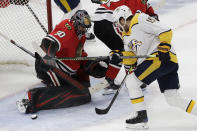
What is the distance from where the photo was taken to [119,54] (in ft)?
8.52

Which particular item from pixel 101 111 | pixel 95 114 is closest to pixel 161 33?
pixel 101 111

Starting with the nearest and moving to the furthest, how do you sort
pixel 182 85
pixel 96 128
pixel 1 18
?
pixel 96 128 → pixel 182 85 → pixel 1 18

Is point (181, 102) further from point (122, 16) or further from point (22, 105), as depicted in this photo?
point (22, 105)

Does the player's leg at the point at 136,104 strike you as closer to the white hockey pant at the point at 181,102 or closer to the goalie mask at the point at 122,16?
the white hockey pant at the point at 181,102

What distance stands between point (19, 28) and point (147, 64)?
2.00 meters

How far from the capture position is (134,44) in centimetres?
247

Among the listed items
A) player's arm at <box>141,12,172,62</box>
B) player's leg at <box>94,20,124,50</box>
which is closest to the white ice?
player's leg at <box>94,20,124,50</box>

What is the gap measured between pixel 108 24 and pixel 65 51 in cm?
50

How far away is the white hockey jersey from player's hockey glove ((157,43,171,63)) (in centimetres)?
4

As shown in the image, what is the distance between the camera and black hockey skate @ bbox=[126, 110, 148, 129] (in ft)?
8.06

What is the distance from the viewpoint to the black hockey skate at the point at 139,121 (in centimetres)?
246

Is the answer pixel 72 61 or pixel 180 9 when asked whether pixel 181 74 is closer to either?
pixel 72 61

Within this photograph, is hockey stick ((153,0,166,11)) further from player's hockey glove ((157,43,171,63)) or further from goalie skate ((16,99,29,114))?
player's hockey glove ((157,43,171,63))

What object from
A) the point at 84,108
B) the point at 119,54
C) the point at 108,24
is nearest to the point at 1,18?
the point at 108,24
